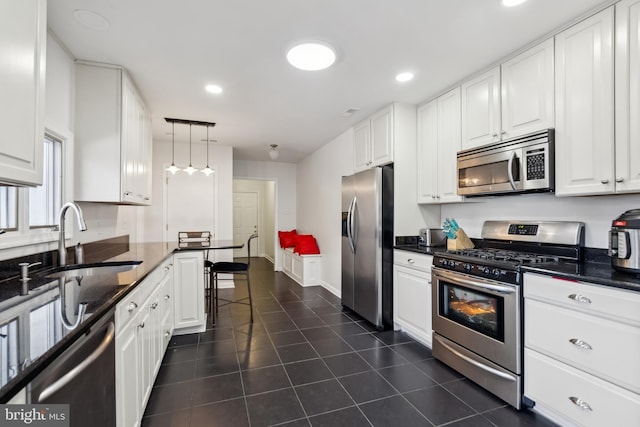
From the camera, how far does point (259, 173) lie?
253 inches

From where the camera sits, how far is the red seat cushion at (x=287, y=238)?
6031 millimetres

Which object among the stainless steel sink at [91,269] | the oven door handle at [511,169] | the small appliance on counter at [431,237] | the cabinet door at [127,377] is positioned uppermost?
the oven door handle at [511,169]

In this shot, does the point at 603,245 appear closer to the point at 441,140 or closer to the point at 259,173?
the point at 441,140

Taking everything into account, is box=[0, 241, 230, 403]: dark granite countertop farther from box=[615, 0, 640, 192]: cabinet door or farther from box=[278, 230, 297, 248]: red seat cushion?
box=[278, 230, 297, 248]: red seat cushion

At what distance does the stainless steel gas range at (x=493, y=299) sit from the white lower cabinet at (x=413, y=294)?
0.50 feet

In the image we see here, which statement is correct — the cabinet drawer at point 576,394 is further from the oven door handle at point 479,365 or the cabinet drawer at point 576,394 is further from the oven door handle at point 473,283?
the oven door handle at point 473,283

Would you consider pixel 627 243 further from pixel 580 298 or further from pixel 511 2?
pixel 511 2

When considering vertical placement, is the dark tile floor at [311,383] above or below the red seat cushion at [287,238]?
below

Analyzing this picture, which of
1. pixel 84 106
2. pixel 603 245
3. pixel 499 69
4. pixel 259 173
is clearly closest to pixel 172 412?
pixel 84 106

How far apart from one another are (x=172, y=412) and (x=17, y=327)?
1299 mm

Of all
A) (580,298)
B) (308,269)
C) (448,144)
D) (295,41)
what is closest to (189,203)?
(308,269)

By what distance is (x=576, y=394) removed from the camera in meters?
1.58

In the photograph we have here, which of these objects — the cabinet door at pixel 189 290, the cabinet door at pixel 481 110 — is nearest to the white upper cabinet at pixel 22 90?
the cabinet door at pixel 189 290

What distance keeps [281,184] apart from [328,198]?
6.68 ft
